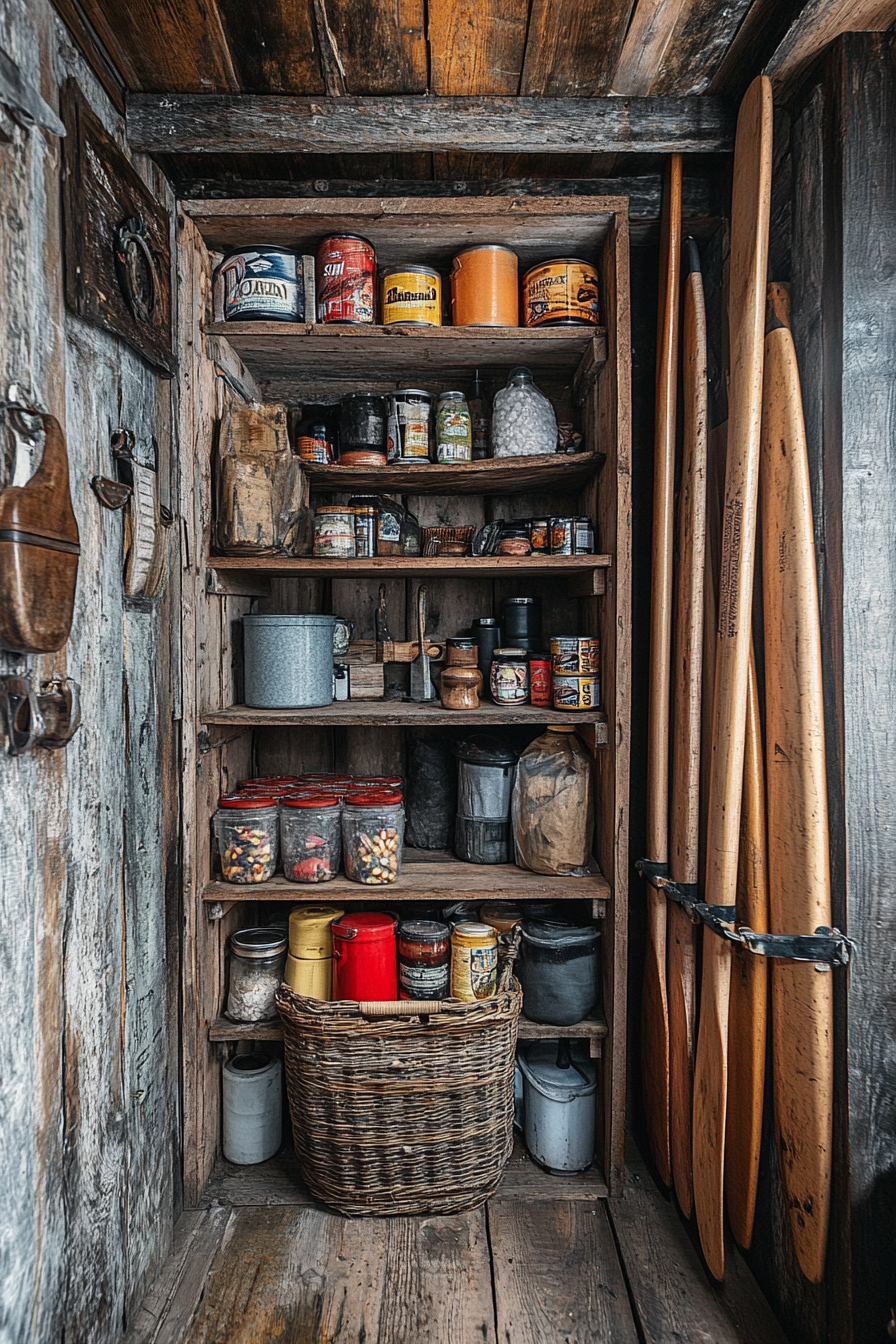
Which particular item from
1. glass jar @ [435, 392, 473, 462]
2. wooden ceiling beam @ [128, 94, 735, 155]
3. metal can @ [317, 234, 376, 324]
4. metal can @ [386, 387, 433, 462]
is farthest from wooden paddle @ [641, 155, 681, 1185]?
metal can @ [317, 234, 376, 324]

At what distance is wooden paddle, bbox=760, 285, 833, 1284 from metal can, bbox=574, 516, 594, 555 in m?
0.43

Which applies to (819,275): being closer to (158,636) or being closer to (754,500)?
(754,500)

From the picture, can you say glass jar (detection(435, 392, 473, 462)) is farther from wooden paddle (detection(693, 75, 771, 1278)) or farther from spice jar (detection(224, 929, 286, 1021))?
spice jar (detection(224, 929, 286, 1021))

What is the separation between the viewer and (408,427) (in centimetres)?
183

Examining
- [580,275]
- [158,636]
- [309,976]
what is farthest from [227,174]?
[309,976]

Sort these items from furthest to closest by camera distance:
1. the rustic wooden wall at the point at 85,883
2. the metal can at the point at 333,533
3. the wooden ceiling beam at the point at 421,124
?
the metal can at the point at 333,533 < the wooden ceiling beam at the point at 421,124 < the rustic wooden wall at the point at 85,883

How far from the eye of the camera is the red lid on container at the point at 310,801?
1.72 m

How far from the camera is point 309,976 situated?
1777mm

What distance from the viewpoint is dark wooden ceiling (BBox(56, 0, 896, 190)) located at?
1.29 metres

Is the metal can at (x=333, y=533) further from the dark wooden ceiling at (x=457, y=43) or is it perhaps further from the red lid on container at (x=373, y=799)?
the dark wooden ceiling at (x=457, y=43)

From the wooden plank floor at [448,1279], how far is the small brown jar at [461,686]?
111 centimetres

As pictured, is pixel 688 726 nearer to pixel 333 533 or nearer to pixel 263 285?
pixel 333 533

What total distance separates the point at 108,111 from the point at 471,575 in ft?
3.93

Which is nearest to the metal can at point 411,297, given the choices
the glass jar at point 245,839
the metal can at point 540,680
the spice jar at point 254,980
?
the metal can at point 540,680
